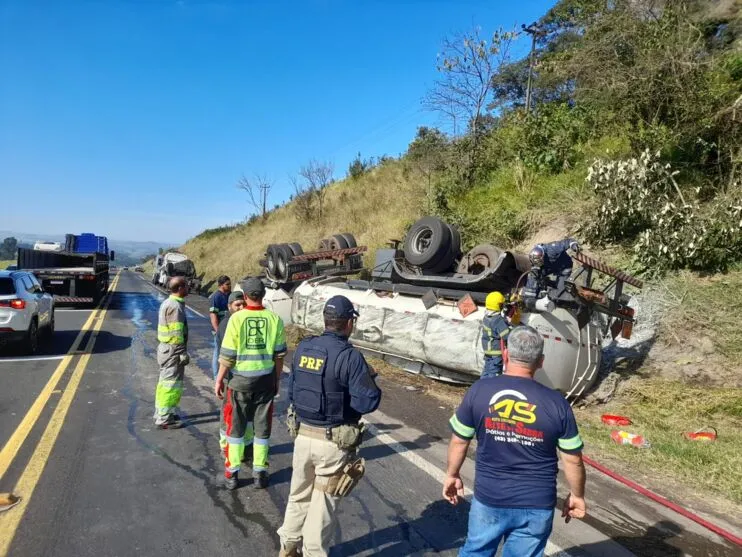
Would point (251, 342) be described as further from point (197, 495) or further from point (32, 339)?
point (32, 339)

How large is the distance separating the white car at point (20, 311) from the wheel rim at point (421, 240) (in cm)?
680

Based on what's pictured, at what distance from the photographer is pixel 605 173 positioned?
10.5m

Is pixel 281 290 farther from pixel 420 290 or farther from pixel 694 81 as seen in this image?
pixel 694 81

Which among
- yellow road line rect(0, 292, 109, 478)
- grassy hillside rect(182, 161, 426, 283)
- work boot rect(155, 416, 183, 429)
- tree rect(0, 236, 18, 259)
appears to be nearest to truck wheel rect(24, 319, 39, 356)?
yellow road line rect(0, 292, 109, 478)

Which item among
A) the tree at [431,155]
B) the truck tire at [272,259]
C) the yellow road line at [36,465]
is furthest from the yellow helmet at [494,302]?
the tree at [431,155]

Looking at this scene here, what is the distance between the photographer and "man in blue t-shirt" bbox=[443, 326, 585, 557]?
246 cm

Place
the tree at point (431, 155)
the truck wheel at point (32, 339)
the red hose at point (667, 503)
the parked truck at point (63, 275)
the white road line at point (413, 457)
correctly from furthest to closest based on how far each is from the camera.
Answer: the tree at point (431, 155), the parked truck at point (63, 275), the truck wheel at point (32, 339), the white road line at point (413, 457), the red hose at point (667, 503)

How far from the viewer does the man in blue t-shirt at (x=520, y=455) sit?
8.05 feet

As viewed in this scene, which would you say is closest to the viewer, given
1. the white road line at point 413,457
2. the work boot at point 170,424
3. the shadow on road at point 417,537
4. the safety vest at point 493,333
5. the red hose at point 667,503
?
the shadow on road at point 417,537

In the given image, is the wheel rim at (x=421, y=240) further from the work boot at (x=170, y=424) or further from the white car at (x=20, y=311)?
the white car at (x=20, y=311)

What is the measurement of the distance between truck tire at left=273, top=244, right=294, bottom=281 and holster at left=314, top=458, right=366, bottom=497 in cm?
970

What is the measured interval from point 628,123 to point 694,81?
176 cm

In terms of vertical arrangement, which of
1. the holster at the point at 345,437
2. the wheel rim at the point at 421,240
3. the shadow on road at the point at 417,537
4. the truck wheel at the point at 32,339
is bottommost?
the shadow on road at the point at 417,537

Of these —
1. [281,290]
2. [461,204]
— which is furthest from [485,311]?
[461,204]
